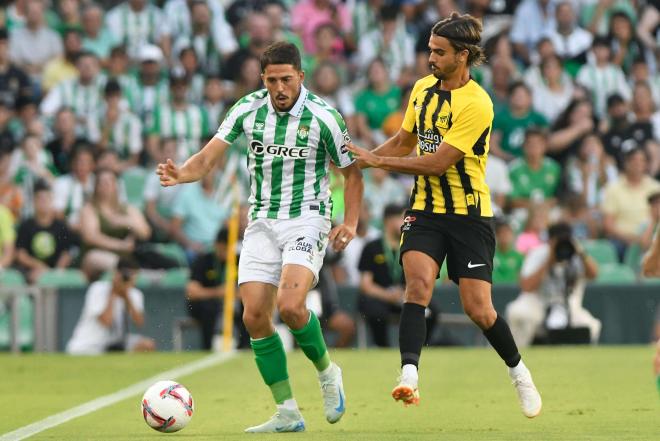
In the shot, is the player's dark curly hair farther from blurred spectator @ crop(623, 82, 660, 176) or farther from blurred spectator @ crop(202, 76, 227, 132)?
blurred spectator @ crop(623, 82, 660, 176)

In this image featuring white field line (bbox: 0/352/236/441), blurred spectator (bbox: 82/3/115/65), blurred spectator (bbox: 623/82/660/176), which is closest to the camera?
white field line (bbox: 0/352/236/441)

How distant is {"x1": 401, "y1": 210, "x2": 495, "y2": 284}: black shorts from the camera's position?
8383 millimetres

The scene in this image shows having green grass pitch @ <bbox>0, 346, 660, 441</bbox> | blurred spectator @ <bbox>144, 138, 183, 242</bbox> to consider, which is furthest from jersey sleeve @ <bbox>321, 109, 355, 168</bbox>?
blurred spectator @ <bbox>144, 138, 183, 242</bbox>

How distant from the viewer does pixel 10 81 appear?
19.1 metres

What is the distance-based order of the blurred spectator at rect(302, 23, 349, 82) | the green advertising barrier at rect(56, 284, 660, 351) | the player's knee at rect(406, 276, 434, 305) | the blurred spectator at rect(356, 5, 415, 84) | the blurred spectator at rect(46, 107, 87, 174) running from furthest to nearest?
1. the blurred spectator at rect(356, 5, 415, 84)
2. the blurred spectator at rect(302, 23, 349, 82)
3. the blurred spectator at rect(46, 107, 87, 174)
4. the green advertising barrier at rect(56, 284, 660, 351)
5. the player's knee at rect(406, 276, 434, 305)

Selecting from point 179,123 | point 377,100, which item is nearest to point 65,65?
point 179,123

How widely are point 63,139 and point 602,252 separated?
6820 millimetres

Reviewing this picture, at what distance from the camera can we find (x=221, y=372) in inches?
511

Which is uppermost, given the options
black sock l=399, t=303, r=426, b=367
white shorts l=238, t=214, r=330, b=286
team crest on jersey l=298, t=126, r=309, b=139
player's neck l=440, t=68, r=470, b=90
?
player's neck l=440, t=68, r=470, b=90

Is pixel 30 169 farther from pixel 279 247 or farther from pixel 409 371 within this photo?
pixel 409 371

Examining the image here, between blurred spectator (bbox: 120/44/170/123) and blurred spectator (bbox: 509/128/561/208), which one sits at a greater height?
blurred spectator (bbox: 120/44/170/123)

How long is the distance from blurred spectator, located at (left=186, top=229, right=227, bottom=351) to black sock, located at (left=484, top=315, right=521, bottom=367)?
25.1ft

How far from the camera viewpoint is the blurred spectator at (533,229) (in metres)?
16.8

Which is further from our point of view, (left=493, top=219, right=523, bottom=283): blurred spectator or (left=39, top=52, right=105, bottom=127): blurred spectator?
(left=39, top=52, right=105, bottom=127): blurred spectator
